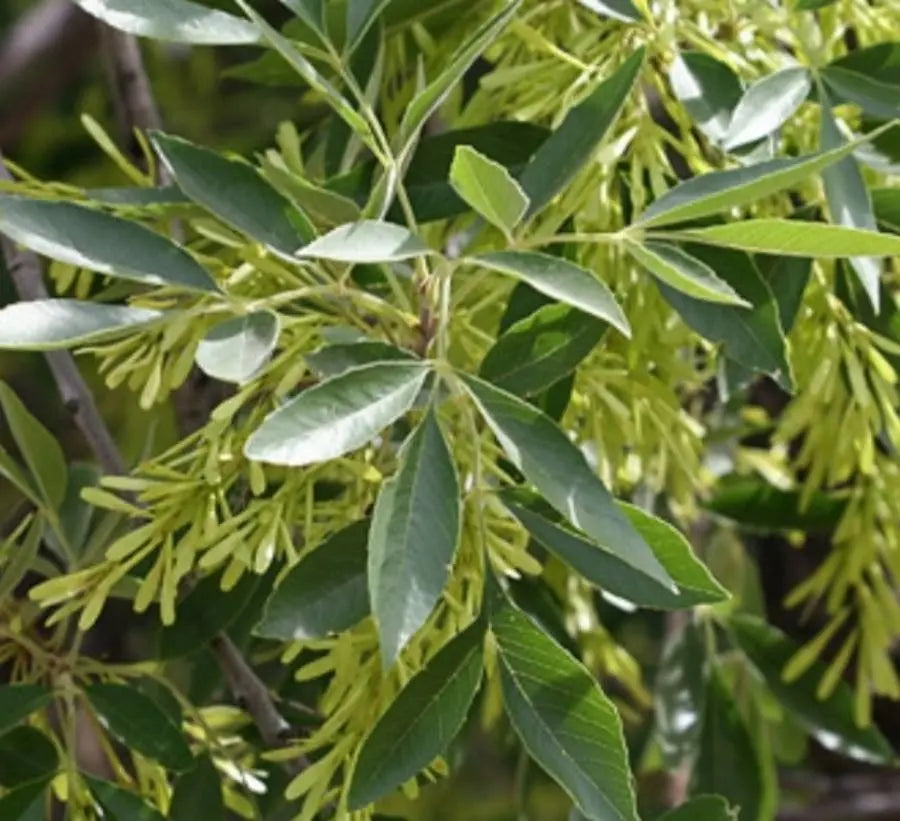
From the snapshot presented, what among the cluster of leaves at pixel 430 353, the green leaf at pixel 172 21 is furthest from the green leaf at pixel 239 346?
the green leaf at pixel 172 21

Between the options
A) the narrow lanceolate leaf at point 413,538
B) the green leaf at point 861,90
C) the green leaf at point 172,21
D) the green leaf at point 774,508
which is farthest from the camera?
the green leaf at point 774,508

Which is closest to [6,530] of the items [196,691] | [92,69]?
[196,691]

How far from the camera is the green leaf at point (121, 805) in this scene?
2.57ft

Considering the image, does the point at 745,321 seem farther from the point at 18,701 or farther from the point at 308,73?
the point at 18,701

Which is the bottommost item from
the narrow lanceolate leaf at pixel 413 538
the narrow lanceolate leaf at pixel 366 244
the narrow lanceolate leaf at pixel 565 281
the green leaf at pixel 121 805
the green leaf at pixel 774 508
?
the green leaf at pixel 774 508

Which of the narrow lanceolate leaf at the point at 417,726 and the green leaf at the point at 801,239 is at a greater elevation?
the green leaf at the point at 801,239

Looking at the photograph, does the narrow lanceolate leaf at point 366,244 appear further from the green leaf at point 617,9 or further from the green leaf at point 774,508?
the green leaf at point 774,508

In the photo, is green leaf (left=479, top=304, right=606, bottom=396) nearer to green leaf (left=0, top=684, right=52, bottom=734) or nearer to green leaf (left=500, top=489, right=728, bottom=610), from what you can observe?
green leaf (left=500, top=489, right=728, bottom=610)

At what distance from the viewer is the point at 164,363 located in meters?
0.76

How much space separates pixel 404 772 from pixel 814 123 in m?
0.34

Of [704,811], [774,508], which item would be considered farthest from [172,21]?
[774,508]

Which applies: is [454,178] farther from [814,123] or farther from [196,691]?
[196,691]

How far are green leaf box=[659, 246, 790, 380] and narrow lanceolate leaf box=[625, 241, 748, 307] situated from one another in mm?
69

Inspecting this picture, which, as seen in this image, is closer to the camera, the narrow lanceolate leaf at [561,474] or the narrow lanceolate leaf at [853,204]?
the narrow lanceolate leaf at [561,474]
